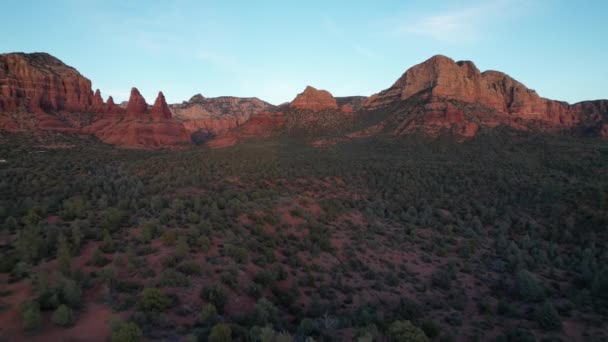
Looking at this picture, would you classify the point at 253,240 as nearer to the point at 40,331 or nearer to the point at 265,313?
the point at 265,313

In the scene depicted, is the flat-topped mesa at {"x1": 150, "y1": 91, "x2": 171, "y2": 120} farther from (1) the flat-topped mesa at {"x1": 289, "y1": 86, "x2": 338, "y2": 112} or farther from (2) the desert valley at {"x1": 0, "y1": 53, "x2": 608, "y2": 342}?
(1) the flat-topped mesa at {"x1": 289, "y1": 86, "x2": 338, "y2": 112}

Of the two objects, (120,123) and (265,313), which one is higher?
(120,123)

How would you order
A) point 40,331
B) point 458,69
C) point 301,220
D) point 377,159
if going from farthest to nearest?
1. point 458,69
2. point 377,159
3. point 301,220
4. point 40,331

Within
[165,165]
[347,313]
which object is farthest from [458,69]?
[347,313]

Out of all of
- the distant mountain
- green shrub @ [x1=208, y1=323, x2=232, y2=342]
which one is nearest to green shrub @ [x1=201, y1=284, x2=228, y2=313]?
green shrub @ [x1=208, y1=323, x2=232, y2=342]

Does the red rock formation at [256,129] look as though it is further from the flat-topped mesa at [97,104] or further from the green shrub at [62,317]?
the green shrub at [62,317]

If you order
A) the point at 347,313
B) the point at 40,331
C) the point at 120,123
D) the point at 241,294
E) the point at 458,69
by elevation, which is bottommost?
the point at 347,313

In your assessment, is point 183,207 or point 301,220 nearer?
A: point 183,207

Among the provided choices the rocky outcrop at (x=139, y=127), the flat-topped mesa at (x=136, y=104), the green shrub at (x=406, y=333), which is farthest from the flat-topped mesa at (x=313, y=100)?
the green shrub at (x=406, y=333)

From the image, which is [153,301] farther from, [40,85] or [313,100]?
[313,100]
